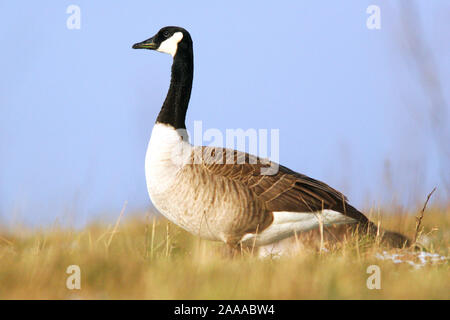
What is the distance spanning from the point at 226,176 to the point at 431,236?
4244 millimetres

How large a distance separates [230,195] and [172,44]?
8.09 feet

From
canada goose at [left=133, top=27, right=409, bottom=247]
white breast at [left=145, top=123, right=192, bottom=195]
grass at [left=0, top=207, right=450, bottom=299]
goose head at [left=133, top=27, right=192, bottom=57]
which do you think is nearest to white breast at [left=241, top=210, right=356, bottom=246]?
canada goose at [left=133, top=27, right=409, bottom=247]

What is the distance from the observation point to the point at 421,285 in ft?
14.8

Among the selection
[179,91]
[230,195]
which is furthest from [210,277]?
[179,91]

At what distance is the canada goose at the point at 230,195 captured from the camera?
19.5ft

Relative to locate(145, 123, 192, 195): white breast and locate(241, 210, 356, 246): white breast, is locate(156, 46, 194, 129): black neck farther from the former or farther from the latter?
locate(241, 210, 356, 246): white breast

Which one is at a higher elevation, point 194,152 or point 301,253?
point 194,152

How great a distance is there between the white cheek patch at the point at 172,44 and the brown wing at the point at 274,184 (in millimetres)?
1571

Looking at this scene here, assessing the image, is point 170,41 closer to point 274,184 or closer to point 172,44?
point 172,44

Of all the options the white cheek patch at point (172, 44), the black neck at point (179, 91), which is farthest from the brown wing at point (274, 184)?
the white cheek patch at point (172, 44)

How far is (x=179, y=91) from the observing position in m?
6.91
